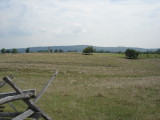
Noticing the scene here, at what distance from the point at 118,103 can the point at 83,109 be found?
226 centimetres

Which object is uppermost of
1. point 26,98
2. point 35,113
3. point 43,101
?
→ point 26,98

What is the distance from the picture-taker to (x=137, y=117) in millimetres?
8008

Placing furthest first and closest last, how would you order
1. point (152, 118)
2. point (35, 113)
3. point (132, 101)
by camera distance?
point (132, 101), point (152, 118), point (35, 113)

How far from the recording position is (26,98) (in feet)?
15.7

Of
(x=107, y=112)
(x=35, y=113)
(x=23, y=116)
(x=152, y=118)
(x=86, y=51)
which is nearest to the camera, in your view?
(x=23, y=116)

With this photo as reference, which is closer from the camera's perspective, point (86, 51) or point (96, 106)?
point (96, 106)

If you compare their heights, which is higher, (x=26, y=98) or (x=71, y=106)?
(x=26, y=98)

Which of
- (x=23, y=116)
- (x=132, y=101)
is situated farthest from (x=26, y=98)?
(x=132, y=101)

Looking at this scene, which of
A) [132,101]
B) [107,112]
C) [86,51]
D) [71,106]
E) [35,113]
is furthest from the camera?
[86,51]

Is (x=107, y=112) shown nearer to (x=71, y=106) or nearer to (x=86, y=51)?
(x=71, y=106)

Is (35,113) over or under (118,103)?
over

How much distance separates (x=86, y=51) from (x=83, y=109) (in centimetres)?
9894

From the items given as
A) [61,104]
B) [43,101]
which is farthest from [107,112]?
[43,101]

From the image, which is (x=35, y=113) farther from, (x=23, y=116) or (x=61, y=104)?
(x=61, y=104)
